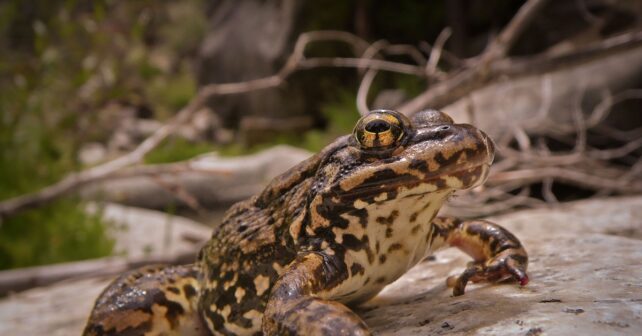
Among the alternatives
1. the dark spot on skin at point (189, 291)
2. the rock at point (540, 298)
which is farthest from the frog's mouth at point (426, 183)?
the dark spot on skin at point (189, 291)

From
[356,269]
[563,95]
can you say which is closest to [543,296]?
[356,269]

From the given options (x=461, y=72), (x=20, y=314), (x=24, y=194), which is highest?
(x=461, y=72)

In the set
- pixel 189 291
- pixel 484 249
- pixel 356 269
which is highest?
pixel 356 269

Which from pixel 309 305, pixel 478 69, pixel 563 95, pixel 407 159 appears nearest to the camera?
pixel 309 305

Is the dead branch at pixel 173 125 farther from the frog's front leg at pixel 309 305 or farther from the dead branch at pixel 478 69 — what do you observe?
the frog's front leg at pixel 309 305

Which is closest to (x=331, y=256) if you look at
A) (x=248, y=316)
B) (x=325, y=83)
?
(x=248, y=316)

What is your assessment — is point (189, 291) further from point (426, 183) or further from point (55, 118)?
point (55, 118)

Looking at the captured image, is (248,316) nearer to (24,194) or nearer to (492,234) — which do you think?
(492,234)
